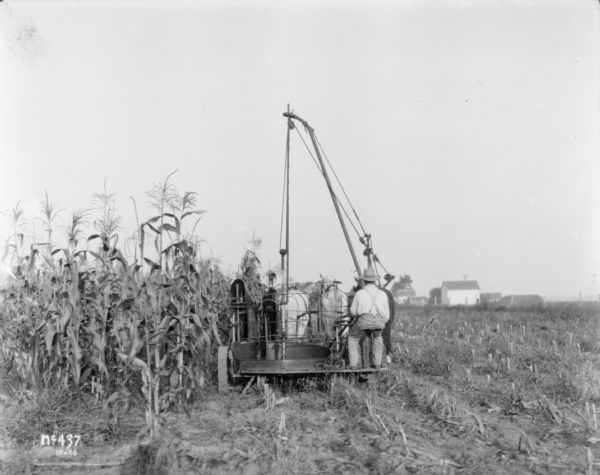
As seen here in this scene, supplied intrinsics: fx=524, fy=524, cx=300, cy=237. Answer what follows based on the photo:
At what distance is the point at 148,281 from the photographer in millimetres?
6094

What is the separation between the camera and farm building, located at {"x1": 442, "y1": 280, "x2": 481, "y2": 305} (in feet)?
271

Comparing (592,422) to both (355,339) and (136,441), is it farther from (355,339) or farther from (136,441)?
(136,441)

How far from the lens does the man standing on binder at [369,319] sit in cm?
833

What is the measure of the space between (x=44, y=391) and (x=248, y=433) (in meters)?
2.63

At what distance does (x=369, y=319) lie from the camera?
327 inches

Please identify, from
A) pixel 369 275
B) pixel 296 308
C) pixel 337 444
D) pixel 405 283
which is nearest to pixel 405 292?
pixel 405 283

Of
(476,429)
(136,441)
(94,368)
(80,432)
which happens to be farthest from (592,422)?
(94,368)

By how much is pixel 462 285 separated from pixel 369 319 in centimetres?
8048

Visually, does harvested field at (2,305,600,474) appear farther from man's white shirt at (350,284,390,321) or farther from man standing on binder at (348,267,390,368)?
man's white shirt at (350,284,390,321)

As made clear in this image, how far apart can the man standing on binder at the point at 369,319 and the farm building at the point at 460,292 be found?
77284 mm

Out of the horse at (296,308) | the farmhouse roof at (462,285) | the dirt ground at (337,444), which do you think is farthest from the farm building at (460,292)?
the dirt ground at (337,444)

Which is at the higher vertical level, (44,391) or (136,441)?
(44,391)

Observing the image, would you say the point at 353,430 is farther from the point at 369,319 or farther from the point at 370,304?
the point at 370,304

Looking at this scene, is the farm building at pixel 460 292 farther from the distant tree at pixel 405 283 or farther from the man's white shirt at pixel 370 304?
the man's white shirt at pixel 370 304
